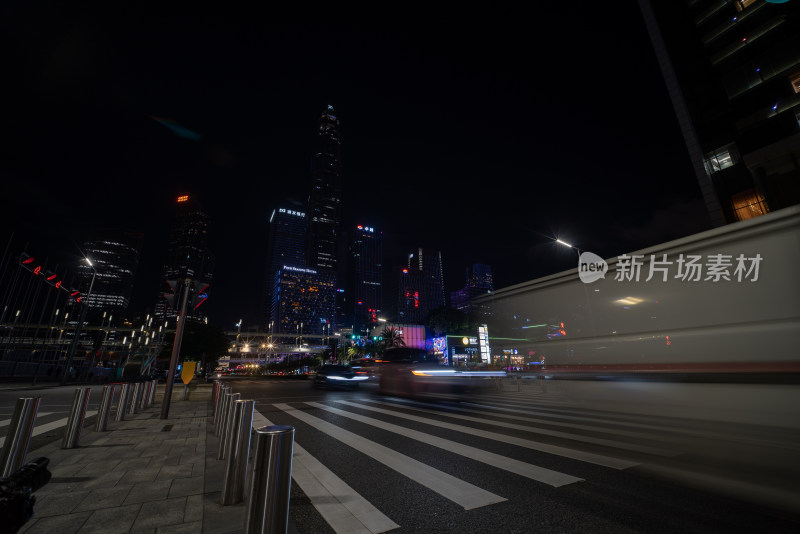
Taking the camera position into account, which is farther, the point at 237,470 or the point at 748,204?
the point at 748,204

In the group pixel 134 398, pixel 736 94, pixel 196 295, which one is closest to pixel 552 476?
pixel 196 295

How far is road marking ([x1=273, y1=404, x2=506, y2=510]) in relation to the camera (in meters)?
2.89

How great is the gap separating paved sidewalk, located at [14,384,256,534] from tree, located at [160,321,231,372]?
4277 centimetres

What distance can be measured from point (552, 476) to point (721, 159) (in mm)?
34741

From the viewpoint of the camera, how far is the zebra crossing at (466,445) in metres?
2.95

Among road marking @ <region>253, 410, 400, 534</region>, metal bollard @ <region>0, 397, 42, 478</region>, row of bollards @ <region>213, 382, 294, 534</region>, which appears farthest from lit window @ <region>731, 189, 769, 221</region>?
metal bollard @ <region>0, 397, 42, 478</region>

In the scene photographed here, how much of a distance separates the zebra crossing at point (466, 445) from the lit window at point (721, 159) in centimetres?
2980

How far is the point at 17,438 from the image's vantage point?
352 centimetres

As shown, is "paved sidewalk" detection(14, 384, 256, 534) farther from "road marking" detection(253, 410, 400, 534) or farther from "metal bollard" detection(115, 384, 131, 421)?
"metal bollard" detection(115, 384, 131, 421)

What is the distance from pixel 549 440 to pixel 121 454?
20.9 feet

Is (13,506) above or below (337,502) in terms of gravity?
above

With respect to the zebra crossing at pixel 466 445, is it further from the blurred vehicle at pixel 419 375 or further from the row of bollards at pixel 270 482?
the blurred vehicle at pixel 419 375

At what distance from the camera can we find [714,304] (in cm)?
357

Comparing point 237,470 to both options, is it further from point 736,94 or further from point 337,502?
point 736,94
